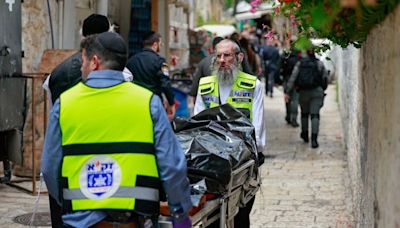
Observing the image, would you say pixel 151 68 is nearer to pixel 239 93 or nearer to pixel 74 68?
pixel 239 93

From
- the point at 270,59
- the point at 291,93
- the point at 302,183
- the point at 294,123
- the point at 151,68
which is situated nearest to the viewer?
the point at 151,68

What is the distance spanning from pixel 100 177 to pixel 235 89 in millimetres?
2864

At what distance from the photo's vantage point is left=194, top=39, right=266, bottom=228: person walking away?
267 inches

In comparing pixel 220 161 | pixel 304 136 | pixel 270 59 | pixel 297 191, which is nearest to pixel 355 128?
pixel 297 191

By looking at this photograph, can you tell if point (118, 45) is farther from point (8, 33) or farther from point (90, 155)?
point (8, 33)

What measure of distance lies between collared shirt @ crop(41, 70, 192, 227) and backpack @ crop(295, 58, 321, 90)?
1018 centimetres

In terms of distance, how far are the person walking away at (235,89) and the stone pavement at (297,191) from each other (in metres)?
1.03

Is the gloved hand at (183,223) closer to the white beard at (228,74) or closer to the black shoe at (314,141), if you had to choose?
the white beard at (228,74)

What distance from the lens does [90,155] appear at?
416cm

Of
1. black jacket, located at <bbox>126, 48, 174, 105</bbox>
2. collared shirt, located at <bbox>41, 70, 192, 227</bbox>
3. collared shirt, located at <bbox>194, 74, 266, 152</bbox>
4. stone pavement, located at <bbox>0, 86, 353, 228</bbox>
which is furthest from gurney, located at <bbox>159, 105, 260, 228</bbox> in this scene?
black jacket, located at <bbox>126, 48, 174, 105</bbox>

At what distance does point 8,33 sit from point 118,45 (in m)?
5.49

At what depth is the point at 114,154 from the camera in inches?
163

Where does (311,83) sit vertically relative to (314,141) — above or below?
above

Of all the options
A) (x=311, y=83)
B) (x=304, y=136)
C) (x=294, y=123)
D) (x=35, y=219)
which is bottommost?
(x=294, y=123)
